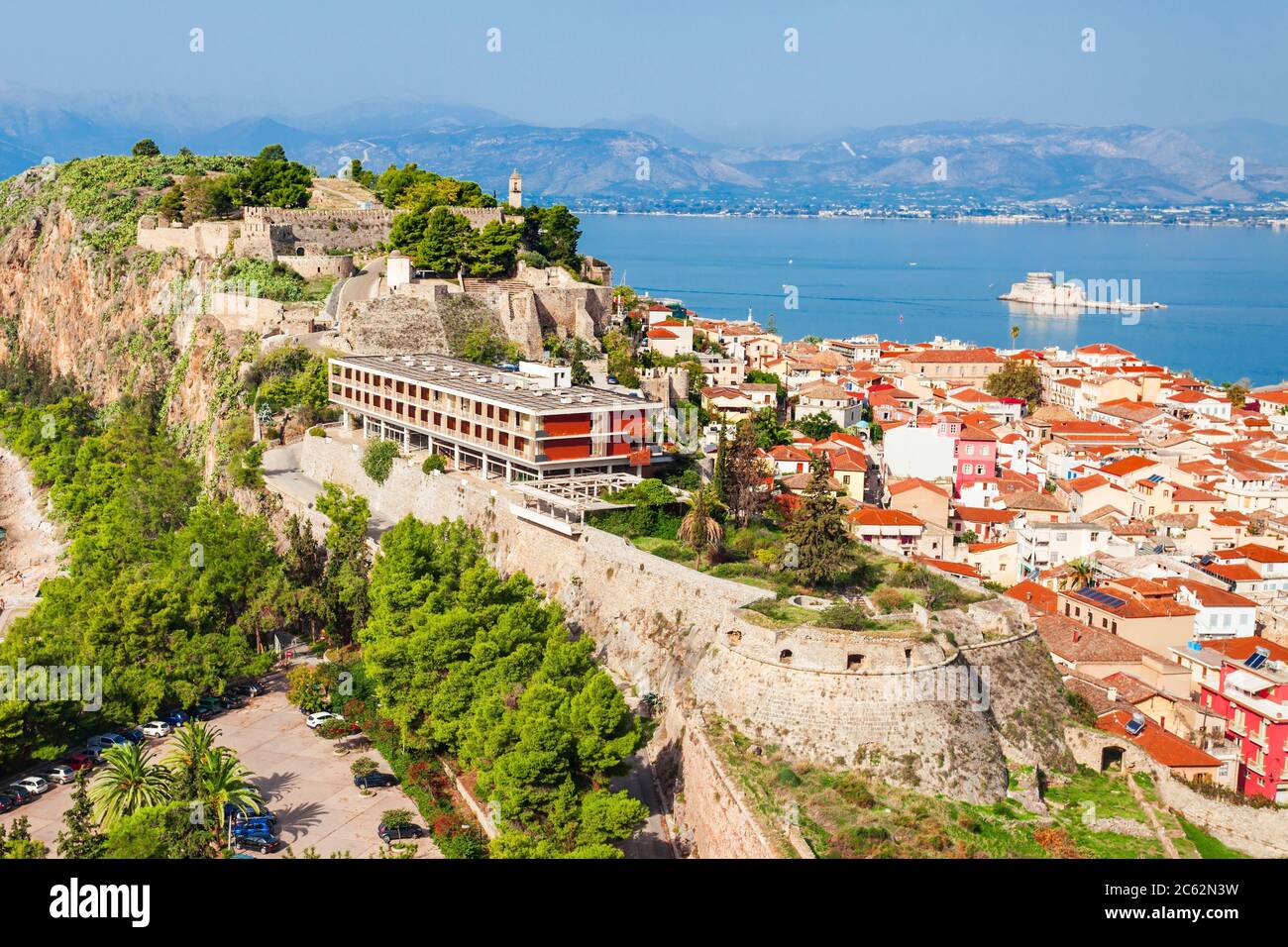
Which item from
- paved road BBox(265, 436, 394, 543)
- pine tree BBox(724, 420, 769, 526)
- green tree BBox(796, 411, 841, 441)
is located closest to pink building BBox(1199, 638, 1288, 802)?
pine tree BBox(724, 420, 769, 526)

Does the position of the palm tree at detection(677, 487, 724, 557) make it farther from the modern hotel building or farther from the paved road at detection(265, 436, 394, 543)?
the paved road at detection(265, 436, 394, 543)

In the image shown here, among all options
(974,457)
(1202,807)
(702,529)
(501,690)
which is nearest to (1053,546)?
(974,457)

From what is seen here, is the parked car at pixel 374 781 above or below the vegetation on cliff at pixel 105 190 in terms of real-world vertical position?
below

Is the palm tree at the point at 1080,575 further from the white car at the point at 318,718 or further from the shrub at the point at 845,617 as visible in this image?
the white car at the point at 318,718

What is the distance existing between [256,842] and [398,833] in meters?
2.02

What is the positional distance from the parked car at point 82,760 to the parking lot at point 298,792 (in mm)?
768

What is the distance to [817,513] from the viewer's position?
22.8m

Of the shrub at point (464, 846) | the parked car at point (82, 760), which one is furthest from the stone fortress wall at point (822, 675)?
the parked car at point (82, 760)

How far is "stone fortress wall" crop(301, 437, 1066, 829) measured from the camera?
18.0 metres

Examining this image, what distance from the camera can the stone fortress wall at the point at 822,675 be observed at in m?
18.0

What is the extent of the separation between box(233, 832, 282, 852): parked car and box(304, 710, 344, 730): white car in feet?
15.3

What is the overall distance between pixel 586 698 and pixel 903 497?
19.3m

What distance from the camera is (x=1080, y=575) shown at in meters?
30.5
